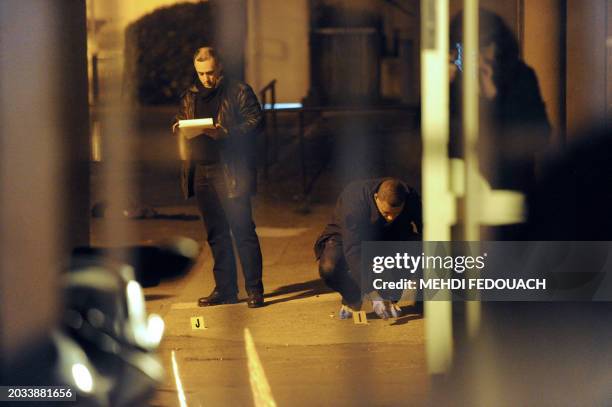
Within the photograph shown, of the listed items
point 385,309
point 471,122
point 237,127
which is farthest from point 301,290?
point 471,122

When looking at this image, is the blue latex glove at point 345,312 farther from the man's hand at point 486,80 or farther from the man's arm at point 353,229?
the man's hand at point 486,80

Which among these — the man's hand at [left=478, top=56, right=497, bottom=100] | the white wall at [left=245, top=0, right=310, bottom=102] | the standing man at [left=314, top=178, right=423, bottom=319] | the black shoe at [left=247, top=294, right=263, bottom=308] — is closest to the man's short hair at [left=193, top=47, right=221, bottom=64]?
the standing man at [left=314, top=178, right=423, bottom=319]

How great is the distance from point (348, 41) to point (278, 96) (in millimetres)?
838

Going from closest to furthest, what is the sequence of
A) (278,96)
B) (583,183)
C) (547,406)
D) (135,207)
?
1. (547,406)
2. (583,183)
3. (135,207)
4. (278,96)

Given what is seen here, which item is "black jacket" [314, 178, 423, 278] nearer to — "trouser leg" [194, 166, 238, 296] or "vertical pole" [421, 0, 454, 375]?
"vertical pole" [421, 0, 454, 375]

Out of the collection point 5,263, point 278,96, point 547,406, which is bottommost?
point 547,406

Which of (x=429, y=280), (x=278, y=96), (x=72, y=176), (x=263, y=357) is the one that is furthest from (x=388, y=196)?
(x=278, y=96)

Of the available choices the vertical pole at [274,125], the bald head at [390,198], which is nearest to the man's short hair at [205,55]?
the bald head at [390,198]

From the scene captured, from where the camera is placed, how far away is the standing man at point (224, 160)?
745 centimetres

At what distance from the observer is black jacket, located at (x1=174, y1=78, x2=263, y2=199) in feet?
24.4

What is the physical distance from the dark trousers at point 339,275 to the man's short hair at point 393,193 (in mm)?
475

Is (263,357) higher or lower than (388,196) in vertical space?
lower

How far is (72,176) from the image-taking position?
6.48m

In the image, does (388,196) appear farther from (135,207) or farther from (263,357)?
(135,207)
